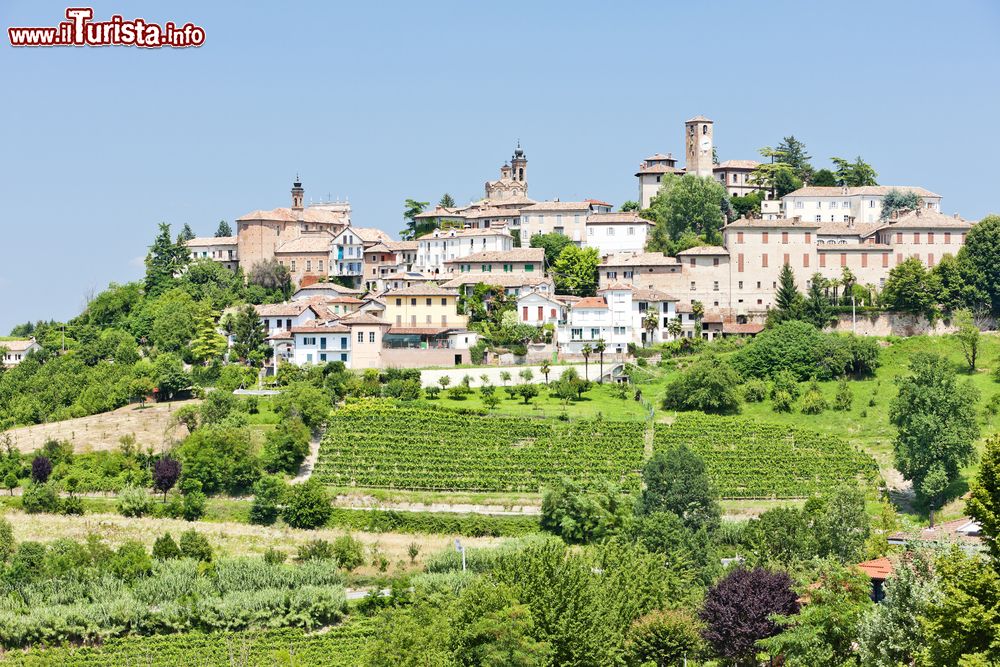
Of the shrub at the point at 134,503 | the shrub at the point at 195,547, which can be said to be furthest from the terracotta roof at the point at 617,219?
the shrub at the point at 195,547

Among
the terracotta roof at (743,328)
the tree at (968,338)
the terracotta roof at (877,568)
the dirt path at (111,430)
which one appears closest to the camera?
the terracotta roof at (877,568)

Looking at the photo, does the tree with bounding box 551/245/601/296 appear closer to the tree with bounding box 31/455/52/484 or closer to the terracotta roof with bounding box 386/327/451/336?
the terracotta roof with bounding box 386/327/451/336

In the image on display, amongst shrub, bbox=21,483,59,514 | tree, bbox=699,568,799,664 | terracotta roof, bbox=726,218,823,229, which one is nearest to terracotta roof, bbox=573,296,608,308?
terracotta roof, bbox=726,218,823,229

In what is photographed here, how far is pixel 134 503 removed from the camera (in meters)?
52.3

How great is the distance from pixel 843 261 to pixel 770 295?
13.4 feet

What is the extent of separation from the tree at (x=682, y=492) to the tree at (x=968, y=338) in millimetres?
22364

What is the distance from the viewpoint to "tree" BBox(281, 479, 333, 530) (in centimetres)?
5081

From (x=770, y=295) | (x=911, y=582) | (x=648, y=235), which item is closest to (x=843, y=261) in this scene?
(x=770, y=295)

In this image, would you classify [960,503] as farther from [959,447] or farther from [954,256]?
[954,256]

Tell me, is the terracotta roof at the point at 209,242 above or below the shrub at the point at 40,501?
above

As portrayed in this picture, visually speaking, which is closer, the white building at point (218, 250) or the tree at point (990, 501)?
the tree at point (990, 501)

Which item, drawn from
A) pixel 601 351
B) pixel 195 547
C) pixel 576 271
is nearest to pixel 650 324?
pixel 601 351

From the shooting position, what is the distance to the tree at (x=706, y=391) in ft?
196

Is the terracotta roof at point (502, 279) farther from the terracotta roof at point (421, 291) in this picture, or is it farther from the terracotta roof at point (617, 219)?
the terracotta roof at point (617, 219)
